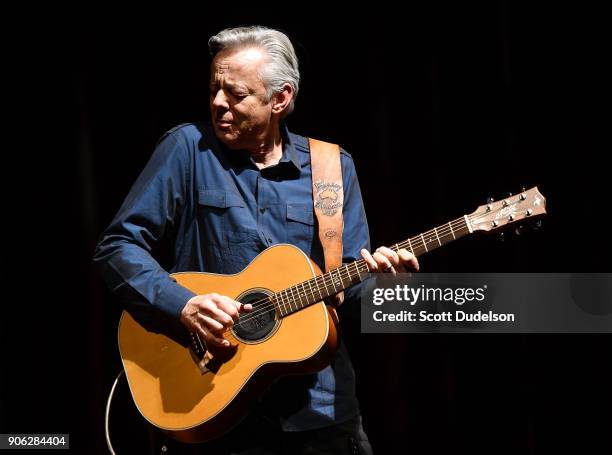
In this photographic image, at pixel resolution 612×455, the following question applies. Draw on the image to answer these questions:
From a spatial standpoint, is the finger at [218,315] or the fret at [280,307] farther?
the fret at [280,307]

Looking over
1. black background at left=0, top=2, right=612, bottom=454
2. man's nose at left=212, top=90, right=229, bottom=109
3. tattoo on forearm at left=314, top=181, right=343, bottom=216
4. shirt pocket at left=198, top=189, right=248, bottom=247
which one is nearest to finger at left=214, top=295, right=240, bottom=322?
shirt pocket at left=198, top=189, right=248, bottom=247

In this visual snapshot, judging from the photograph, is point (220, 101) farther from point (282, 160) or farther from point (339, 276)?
point (339, 276)

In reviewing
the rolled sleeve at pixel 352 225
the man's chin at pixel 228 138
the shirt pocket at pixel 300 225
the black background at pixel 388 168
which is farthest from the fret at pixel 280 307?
the black background at pixel 388 168

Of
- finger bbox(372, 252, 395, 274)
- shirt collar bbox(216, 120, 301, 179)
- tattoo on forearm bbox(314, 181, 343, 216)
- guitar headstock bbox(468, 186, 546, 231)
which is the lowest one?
finger bbox(372, 252, 395, 274)

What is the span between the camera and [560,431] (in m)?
2.97

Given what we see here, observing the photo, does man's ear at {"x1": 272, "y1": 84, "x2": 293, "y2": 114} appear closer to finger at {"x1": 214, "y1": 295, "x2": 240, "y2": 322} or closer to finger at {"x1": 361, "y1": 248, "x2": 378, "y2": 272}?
finger at {"x1": 361, "y1": 248, "x2": 378, "y2": 272}

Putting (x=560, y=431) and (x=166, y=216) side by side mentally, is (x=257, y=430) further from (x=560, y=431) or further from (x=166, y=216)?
(x=560, y=431)

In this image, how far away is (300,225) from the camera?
227cm

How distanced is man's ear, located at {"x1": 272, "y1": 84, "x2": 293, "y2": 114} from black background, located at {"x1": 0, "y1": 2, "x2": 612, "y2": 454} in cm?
79

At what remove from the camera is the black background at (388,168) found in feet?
9.61

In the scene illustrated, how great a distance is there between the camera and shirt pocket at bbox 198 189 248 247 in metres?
2.18

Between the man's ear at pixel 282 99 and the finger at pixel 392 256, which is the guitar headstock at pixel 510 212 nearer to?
the finger at pixel 392 256

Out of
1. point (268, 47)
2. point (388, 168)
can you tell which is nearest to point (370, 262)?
point (268, 47)

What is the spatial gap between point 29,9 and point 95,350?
144 centimetres
